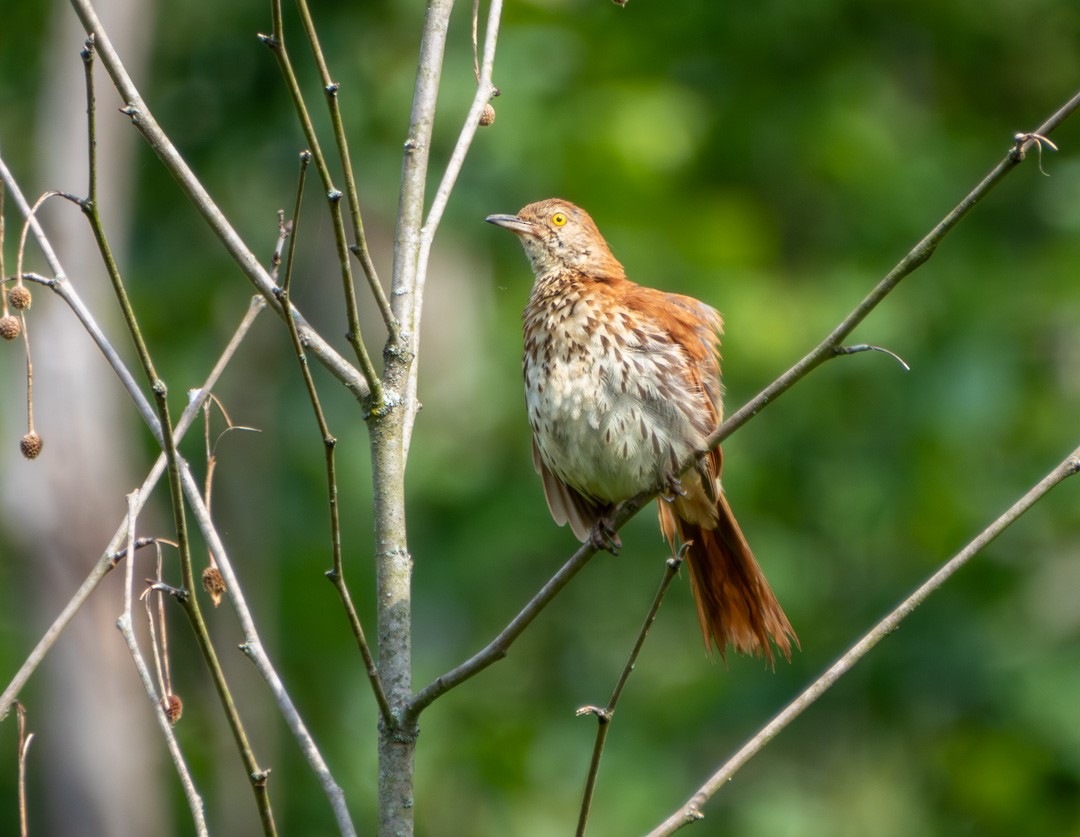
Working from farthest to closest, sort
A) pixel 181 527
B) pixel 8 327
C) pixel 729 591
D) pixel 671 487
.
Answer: pixel 729 591 < pixel 671 487 < pixel 8 327 < pixel 181 527

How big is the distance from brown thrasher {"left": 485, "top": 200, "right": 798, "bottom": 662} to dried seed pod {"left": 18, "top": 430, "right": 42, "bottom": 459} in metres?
1.34

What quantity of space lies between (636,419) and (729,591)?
0.68m

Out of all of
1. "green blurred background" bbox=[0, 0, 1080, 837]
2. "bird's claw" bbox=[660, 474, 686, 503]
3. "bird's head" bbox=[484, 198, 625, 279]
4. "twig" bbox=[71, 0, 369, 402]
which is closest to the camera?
"twig" bbox=[71, 0, 369, 402]

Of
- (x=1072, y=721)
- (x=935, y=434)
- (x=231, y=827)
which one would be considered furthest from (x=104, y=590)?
(x=1072, y=721)

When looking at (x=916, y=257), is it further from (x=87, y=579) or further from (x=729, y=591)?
(x=729, y=591)

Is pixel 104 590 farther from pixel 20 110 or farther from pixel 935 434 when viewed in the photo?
pixel 935 434

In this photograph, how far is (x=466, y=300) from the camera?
8.86 metres

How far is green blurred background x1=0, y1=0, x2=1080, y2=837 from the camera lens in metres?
7.39

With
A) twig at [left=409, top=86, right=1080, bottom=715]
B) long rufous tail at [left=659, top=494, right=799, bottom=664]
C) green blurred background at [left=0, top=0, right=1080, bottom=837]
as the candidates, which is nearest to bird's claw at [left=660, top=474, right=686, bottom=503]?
long rufous tail at [left=659, top=494, right=799, bottom=664]

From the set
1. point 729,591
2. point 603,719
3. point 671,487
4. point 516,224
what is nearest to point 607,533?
point 671,487

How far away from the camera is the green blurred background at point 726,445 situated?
24.2ft

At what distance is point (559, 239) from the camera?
4176 millimetres

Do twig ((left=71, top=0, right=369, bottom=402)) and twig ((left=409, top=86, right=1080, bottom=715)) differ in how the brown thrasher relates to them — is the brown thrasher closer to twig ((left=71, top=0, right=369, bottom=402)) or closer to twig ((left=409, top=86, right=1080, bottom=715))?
twig ((left=409, top=86, right=1080, bottom=715))

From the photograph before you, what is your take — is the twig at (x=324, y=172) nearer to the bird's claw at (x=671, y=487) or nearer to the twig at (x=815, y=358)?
the twig at (x=815, y=358)
